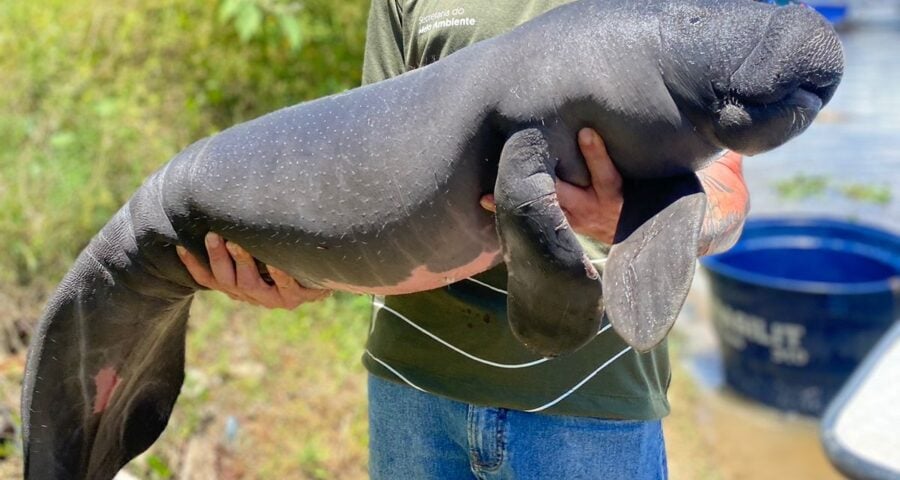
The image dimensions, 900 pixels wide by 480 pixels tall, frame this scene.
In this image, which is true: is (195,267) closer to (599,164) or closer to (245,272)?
(245,272)

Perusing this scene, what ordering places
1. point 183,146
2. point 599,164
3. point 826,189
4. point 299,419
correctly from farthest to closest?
point 826,189 < point 183,146 < point 299,419 < point 599,164

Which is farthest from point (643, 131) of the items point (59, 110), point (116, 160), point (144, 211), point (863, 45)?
point (863, 45)

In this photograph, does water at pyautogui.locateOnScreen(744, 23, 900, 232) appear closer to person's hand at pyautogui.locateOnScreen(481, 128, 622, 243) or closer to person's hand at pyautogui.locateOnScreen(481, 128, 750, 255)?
person's hand at pyautogui.locateOnScreen(481, 128, 750, 255)

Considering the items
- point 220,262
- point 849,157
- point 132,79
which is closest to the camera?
point 220,262

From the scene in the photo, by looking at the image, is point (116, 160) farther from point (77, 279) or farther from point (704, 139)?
point (704, 139)

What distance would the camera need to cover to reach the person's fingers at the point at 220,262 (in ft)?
7.48

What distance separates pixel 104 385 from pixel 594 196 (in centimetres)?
144

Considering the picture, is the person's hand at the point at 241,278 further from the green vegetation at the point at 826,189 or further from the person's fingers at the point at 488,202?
the green vegetation at the point at 826,189

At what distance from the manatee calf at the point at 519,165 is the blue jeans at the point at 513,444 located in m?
0.27

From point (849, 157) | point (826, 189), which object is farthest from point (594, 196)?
point (849, 157)

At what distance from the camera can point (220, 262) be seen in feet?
7.60

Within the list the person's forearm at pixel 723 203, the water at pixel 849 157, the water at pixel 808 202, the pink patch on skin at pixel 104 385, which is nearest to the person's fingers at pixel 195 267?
the pink patch on skin at pixel 104 385

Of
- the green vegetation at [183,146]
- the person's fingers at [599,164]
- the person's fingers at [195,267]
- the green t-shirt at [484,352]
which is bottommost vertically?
the green vegetation at [183,146]

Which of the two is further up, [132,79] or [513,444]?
[513,444]
